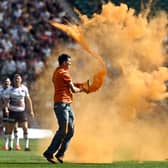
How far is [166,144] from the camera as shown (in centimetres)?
1895

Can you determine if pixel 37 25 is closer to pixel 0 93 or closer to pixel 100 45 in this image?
pixel 0 93

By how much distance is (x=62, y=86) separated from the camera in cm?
1675

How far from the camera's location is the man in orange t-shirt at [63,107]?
1666 cm

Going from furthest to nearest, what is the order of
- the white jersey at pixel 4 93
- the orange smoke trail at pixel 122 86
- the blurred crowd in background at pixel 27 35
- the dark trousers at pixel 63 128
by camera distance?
the blurred crowd in background at pixel 27 35 → the white jersey at pixel 4 93 → the orange smoke trail at pixel 122 86 → the dark trousers at pixel 63 128

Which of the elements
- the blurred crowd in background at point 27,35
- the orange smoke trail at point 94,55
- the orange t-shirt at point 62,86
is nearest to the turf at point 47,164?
the orange t-shirt at point 62,86

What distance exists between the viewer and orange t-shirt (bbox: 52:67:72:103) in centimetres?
1670

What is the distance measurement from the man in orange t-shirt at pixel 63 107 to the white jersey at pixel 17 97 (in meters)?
5.78

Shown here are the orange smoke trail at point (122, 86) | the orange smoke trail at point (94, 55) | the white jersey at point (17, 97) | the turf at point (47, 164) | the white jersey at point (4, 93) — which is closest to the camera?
the turf at point (47, 164)

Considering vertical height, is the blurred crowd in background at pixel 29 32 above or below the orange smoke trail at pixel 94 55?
above

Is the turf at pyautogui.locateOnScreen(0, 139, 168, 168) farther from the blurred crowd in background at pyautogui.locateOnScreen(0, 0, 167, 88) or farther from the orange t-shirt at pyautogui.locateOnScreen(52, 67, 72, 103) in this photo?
the blurred crowd in background at pyautogui.locateOnScreen(0, 0, 167, 88)

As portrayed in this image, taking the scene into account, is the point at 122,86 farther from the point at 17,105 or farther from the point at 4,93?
the point at 4,93

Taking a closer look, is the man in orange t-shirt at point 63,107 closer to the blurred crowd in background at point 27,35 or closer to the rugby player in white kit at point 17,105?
the rugby player in white kit at point 17,105

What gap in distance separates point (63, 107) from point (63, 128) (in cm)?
35

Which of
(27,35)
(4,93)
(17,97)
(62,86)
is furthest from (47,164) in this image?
(27,35)
